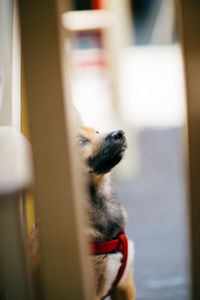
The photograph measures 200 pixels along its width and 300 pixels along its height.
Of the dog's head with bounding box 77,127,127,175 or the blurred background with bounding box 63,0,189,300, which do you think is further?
the blurred background with bounding box 63,0,189,300

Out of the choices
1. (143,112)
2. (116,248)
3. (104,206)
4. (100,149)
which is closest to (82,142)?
(100,149)

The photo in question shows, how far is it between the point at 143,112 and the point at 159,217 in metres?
1.85

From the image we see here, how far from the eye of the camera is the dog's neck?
676 millimetres

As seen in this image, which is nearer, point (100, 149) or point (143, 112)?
point (100, 149)

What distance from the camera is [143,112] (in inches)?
136

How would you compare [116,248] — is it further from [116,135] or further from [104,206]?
[116,135]

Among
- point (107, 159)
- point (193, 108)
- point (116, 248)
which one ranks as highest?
point (193, 108)

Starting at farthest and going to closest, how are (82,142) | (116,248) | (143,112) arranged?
(143,112) < (82,142) < (116,248)

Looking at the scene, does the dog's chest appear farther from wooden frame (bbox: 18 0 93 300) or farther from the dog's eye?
wooden frame (bbox: 18 0 93 300)

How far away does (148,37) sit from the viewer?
4.49 metres

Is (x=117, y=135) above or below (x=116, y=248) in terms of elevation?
above

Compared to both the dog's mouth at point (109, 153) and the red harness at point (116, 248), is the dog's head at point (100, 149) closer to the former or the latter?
the dog's mouth at point (109, 153)

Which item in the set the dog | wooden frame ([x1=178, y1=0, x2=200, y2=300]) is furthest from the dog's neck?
wooden frame ([x1=178, y1=0, x2=200, y2=300])

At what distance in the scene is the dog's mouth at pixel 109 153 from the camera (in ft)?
2.27
